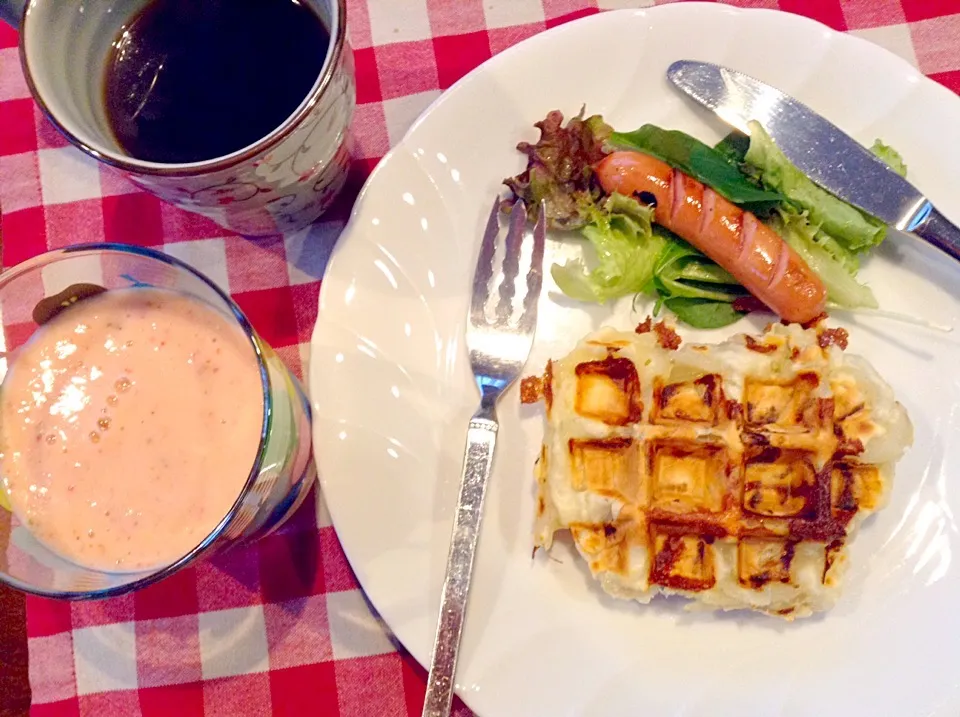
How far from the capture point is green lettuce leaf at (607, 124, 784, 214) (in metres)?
2.00

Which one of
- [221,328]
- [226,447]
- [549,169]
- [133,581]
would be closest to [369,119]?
[549,169]

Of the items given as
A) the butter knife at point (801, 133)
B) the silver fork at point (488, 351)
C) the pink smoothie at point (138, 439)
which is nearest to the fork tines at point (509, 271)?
the silver fork at point (488, 351)

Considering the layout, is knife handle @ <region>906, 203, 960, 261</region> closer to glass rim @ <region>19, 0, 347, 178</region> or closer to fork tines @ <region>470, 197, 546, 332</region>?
fork tines @ <region>470, 197, 546, 332</region>

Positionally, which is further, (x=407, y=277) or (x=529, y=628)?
(x=407, y=277)

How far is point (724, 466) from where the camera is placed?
1766 millimetres

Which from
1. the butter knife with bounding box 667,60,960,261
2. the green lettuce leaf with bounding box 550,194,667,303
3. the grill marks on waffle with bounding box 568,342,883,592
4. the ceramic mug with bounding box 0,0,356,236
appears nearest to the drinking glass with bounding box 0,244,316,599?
the ceramic mug with bounding box 0,0,356,236

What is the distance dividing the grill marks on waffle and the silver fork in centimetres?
23

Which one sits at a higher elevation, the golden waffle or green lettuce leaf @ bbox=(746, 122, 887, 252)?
green lettuce leaf @ bbox=(746, 122, 887, 252)

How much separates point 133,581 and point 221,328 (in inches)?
21.1

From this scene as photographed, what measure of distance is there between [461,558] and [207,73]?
4.17 feet

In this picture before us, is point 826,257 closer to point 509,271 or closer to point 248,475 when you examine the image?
point 509,271

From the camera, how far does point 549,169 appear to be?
1.98 metres

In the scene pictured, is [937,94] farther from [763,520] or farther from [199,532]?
[199,532]

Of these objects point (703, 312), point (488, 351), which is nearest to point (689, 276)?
point (703, 312)
